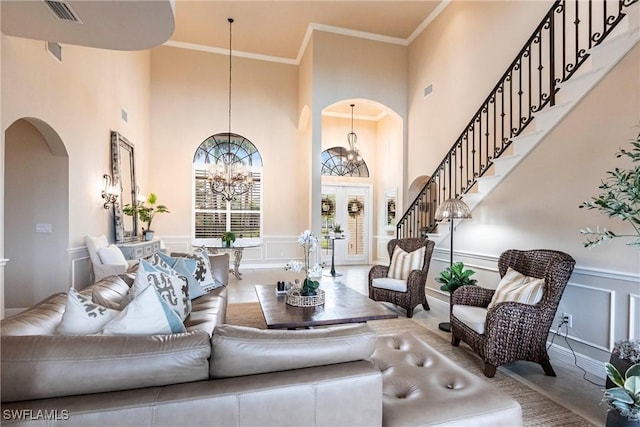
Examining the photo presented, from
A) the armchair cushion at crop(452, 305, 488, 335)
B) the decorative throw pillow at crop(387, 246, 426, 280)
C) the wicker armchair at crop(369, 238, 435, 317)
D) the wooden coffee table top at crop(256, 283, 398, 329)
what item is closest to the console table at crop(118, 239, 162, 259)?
the wooden coffee table top at crop(256, 283, 398, 329)

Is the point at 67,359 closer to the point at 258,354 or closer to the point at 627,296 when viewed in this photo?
the point at 258,354

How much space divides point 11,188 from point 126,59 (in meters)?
3.14

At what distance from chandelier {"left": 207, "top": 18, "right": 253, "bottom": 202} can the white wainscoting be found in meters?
5.81

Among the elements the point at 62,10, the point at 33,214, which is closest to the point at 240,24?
the point at 62,10

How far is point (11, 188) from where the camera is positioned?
4.00 m

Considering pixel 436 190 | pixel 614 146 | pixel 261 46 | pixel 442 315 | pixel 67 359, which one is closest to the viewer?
pixel 67 359

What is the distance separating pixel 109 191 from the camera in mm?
5215

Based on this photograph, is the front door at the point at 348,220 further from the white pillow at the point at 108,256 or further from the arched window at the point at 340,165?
the white pillow at the point at 108,256

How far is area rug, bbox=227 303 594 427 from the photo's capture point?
2.07 metres

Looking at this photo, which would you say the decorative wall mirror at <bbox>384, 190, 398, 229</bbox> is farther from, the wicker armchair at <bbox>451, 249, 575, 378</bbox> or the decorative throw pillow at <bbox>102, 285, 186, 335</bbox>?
the decorative throw pillow at <bbox>102, 285, 186, 335</bbox>

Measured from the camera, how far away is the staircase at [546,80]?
2.76 metres

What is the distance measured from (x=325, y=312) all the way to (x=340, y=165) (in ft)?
22.9

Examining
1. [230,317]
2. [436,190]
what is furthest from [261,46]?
[230,317]

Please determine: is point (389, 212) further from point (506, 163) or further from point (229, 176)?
point (506, 163)
